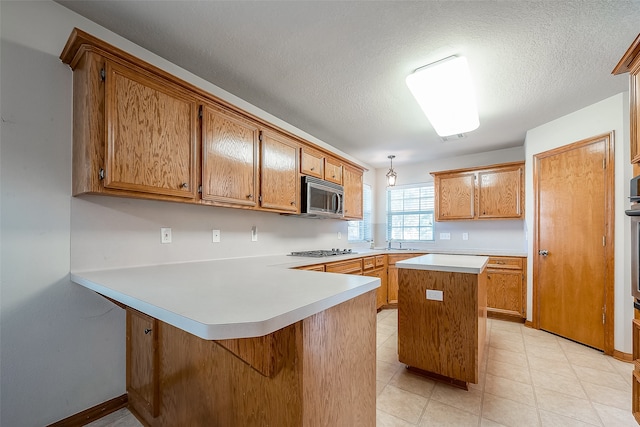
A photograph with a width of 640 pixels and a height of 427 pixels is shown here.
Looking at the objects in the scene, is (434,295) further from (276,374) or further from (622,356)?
(622,356)

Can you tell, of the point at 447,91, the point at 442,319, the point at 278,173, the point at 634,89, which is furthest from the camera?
the point at 278,173

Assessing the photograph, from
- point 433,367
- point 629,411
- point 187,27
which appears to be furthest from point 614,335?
point 187,27

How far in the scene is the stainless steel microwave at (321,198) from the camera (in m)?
2.97

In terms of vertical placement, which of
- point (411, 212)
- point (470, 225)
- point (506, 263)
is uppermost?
point (411, 212)

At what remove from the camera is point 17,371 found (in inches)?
56.3

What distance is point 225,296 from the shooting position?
1002 mm

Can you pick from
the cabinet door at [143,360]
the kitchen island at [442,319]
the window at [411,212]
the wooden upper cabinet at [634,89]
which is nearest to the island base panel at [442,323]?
the kitchen island at [442,319]

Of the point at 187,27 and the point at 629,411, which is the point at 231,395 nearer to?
the point at 187,27

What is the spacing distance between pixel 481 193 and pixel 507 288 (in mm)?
1385

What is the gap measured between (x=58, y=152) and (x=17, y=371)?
4.03ft

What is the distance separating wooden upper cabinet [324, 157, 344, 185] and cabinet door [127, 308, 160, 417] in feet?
7.82

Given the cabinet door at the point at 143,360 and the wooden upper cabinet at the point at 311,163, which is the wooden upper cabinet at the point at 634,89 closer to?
the wooden upper cabinet at the point at 311,163

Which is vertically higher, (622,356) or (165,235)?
(165,235)

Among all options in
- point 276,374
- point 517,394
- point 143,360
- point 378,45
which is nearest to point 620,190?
point 517,394
